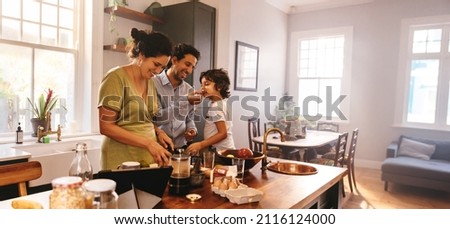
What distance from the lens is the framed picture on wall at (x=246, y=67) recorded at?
4.60 m

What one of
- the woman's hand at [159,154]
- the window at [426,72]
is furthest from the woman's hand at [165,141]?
the window at [426,72]

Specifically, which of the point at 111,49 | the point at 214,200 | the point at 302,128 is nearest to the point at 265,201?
the point at 214,200

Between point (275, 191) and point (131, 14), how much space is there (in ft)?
8.60

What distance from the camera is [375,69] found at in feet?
16.7

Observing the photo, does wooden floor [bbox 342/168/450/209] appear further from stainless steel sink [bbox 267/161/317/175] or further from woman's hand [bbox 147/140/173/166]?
woman's hand [bbox 147/140/173/166]

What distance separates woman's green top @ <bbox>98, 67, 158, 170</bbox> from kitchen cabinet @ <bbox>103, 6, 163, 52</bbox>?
1.70 metres

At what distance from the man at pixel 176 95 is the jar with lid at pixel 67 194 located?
1120mm

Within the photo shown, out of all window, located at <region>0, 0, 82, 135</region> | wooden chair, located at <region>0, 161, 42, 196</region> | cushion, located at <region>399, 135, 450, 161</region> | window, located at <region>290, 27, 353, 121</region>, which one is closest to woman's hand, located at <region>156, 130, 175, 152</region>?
wooden chair, located at <region>0, 161, 42, 196</region>

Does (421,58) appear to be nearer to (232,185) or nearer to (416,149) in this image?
(416,149)

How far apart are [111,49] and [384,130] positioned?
14.5 ft

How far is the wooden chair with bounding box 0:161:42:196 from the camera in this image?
1.21m

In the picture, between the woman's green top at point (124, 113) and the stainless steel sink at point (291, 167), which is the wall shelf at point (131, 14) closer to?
the woman's green top at point (124, 113)

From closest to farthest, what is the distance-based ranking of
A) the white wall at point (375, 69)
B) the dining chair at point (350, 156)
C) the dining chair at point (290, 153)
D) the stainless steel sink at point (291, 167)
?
the stainless steel sink at point (291, 167) < the dining chair at point (290, 153) < the dining chair at point (350, 156) < the white wall at point (375, 69)

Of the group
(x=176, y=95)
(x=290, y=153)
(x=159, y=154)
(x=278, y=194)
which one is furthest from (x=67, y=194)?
(x=290, y=153)
